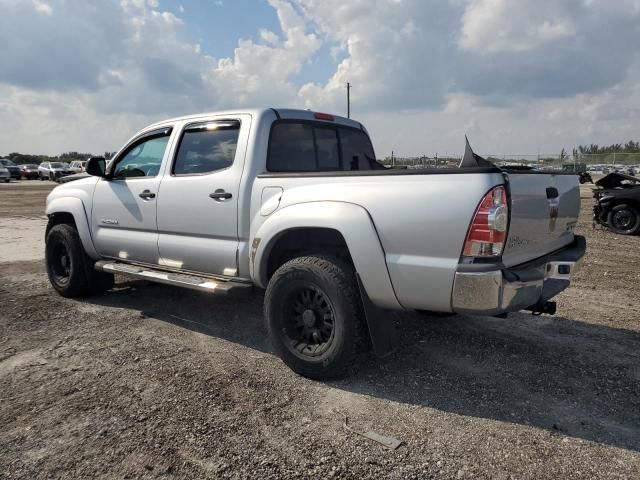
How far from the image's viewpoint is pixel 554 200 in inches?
131

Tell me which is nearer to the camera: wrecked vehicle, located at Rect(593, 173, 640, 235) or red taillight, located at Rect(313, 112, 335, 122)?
red taillight, located at Rect(313, 112, 335, 122)

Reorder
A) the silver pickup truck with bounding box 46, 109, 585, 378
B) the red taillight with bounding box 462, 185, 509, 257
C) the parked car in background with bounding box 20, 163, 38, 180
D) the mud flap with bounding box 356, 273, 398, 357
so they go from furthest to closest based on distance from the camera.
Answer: the parked car in background with bounding box 20, 163, 38, 180 → the mud flap with bounding box 356, 273, 398, 357 → the silver pickup truck with bounding box 46, 109, 585, 378 → the red taillight with bounding box 462, 185, 509, 257

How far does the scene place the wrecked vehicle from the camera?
10.3 metres

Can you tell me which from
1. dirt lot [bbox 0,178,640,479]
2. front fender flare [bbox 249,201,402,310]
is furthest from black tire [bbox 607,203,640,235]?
front fender flare [bbox 249,201,402,310]

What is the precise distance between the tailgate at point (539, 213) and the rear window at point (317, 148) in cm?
192

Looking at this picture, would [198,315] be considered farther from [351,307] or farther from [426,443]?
[426,443]

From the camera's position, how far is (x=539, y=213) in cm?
312

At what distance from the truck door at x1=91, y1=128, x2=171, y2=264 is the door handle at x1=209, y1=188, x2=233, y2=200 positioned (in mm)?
851

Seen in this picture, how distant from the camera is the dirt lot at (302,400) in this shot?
2527mm

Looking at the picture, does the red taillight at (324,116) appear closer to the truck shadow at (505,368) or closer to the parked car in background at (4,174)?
the truck shadow at (505,368)

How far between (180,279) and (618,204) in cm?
1012

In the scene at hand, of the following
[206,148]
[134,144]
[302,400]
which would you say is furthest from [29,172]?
[302,400]

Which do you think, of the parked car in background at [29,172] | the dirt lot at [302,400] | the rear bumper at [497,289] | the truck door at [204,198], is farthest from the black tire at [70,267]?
the parked car in background at [29,172]

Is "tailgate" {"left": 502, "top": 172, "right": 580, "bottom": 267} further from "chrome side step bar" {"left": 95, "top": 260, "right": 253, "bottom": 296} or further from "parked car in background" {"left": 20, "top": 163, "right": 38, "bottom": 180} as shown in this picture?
"parked car in background" {"left": 20, "top": 163, "right": 38, "bottom": 180}
